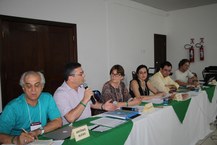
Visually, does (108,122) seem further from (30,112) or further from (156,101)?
(156,101)

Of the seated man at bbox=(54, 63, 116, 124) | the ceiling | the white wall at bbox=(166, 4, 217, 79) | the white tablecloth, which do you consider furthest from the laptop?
the white wall at bbox=(166, 4, 217, 79)

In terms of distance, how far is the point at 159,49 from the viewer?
274 inches

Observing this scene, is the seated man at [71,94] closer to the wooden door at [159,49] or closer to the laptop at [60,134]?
the laptop at [60,134]

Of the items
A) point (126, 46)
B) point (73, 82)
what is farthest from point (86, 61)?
point (73, 82)

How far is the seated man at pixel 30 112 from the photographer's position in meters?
1.54

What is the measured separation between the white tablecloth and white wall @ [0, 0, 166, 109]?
7.68 ft

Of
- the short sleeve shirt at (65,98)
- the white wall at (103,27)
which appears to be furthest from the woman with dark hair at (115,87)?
the white wall at (103,27)

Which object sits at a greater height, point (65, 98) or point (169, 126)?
point (65, 98)

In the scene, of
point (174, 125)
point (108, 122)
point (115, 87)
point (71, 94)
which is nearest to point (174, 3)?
point (115, 87)

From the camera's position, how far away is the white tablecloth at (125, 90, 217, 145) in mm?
1850

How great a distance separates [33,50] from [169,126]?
2515mm

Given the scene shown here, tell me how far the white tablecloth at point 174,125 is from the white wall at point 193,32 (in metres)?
3.32

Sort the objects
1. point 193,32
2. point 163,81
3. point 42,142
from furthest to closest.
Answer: point 193,32 < point 163,81 < point 42,142

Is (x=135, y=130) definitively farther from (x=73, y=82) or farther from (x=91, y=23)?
(x=91, y=23)
